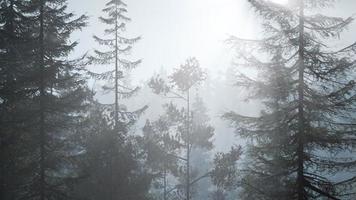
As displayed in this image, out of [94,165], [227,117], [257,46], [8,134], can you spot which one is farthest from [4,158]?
[257,46]

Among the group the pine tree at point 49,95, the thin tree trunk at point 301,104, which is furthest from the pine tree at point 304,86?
the pine tree at point 49,95

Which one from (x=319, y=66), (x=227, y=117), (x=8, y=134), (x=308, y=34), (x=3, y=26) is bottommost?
(x=8, y=134)

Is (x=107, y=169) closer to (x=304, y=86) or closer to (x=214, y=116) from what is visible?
(x=214, y=116)

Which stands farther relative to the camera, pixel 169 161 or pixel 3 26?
pixel 169 161

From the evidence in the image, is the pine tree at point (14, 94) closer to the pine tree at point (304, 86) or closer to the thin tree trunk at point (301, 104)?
the pine tree at point (304, 86)

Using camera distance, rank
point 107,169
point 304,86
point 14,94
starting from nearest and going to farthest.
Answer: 1. point 304,86
2. point 14,94
3. point 107,169

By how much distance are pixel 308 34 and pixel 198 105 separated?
4593 centimetres

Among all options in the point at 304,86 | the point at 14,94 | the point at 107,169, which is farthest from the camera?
the point at 107,169

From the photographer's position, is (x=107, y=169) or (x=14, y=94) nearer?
(x=14, y=94)

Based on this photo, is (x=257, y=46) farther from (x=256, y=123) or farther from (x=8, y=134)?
(x=8, y=134)

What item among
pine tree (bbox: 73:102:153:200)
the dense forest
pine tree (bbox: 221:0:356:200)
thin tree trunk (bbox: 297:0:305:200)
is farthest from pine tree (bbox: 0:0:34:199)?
thin tree trunk (bbox: 297:0:305:200)

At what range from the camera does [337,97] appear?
40.3ft

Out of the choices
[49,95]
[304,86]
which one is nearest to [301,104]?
[304,86]

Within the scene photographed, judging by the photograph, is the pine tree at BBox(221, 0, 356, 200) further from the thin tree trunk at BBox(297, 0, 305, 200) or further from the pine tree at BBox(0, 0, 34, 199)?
the pine tree at BBox(0, 0, 34, 199)
